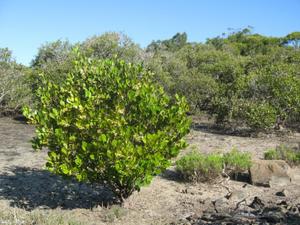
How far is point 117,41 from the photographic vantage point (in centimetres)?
2175

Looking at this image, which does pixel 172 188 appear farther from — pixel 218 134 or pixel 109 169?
pixel 218 134

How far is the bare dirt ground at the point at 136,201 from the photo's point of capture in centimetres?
699

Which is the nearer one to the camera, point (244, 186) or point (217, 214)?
point (217, 214)

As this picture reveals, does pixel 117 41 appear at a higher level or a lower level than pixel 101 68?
higher

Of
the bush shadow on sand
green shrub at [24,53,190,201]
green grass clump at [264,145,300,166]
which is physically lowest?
the bush shadow on sand

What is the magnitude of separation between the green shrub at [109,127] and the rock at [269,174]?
2780mm

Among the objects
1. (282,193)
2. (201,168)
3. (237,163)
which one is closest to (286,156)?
(237,163)

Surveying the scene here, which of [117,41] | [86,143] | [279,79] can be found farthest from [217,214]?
[117,41]

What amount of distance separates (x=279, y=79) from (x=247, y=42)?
123 feet

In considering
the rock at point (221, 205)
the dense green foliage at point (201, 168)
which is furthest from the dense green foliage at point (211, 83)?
the rock at point (221, 205)

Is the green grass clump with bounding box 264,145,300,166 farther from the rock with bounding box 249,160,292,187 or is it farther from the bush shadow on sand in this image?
the bush shadow on sand

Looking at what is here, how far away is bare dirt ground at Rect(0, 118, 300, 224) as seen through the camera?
22.9 ft

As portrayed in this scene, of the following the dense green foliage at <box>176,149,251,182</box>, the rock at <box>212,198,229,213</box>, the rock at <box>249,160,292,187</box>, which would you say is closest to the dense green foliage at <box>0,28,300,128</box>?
the dense green foliage at <box>176,149,251,182</box>

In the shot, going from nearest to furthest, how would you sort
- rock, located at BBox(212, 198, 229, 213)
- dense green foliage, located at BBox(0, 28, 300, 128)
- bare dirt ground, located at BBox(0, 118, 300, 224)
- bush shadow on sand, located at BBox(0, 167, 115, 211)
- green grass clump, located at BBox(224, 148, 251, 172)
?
1. bare dirt ground, located at BBox(0, 118, 300, 224)
2. rock, located at BBox(212, 198, 229, 213)
3. bush shadow on sand, located at BBox(0, 167, 115, 211)
4. green grass clump, located at BBox(224, 148, 251, 172)
5. dense green foliage, located at BBox(0, 28, 300, 128)
